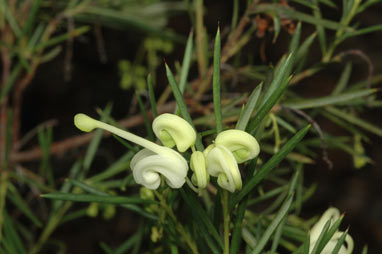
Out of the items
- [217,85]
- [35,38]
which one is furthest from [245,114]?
[35,38]

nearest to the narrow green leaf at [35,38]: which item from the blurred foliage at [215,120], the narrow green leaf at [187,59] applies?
the blurred foliage at [215,120]

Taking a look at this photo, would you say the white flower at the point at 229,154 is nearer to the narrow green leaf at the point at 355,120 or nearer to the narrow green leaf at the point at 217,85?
the narrow green leaf at the point at 217,85

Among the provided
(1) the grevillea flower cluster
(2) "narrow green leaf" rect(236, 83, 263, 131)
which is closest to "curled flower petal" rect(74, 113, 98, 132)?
(1) the grevillea flower cluster

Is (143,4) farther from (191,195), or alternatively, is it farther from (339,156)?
(339,156)

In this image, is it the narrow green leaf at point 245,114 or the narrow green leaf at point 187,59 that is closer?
the narrow green leaf at point 245,114

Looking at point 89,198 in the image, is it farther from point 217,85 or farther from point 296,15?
point 296,15

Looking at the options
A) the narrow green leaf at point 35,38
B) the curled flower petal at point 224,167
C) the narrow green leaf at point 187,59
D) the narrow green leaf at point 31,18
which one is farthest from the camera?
the narrow green leaf at point 35,38
